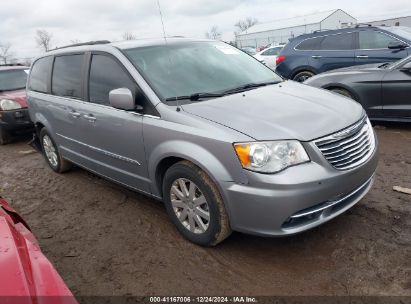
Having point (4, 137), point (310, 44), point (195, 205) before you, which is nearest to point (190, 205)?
point (195, 205)

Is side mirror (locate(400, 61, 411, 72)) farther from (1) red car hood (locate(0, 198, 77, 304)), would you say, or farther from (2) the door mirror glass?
(1) red car hood (locate(0, 198, 77, 304))

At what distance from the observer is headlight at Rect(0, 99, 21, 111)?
7645 millimetres

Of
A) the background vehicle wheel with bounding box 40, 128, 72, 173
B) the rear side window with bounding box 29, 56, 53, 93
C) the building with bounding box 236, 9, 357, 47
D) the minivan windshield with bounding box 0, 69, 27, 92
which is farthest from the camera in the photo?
the building with bounding box 236, 9, 357, 47

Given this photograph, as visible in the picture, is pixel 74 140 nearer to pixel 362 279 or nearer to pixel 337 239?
pixel 337 239

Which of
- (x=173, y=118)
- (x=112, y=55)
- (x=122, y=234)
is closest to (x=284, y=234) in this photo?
(x=173, y=118)

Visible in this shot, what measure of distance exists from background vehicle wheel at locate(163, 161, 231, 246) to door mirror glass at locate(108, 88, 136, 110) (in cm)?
67

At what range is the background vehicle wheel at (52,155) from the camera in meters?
5.36

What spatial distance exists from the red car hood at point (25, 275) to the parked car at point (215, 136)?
1293 millimetres

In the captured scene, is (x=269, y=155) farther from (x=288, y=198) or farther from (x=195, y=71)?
(x=195, y=71)

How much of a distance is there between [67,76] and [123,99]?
171cm

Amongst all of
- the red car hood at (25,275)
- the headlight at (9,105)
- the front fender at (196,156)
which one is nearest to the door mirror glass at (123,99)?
the front fender at (196,156)

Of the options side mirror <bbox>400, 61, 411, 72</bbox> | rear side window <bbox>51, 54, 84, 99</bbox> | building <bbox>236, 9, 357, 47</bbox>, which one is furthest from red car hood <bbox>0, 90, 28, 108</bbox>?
building <bbox>236, 9, 357, 47</bbox>

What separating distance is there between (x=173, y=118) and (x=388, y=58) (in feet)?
21.3

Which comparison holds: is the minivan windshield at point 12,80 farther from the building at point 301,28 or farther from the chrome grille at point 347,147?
the building at point 301,28
